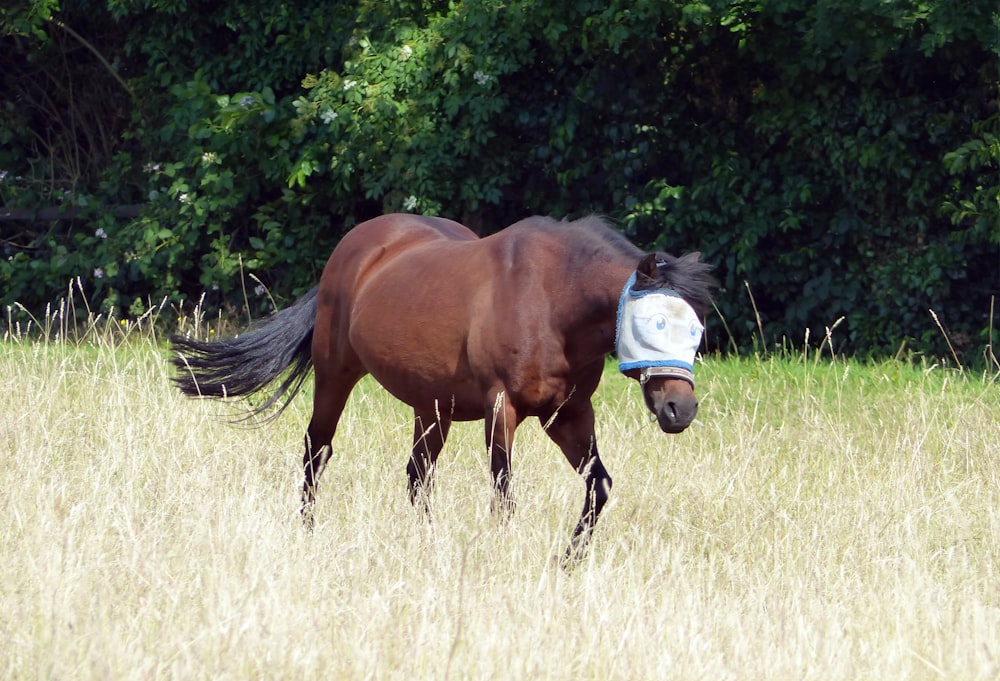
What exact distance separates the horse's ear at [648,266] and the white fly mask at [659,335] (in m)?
0.06

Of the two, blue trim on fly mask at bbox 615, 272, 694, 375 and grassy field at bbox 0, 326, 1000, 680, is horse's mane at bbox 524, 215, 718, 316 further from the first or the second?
grassy field at bbox 0, 326, 1000, 680

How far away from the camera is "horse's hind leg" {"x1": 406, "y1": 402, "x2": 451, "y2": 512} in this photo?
5391 millimetres

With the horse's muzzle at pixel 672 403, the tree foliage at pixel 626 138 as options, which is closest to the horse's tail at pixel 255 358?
the horse's muzzle at pixel 672 403

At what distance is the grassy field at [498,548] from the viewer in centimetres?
347

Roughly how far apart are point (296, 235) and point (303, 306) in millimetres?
5965

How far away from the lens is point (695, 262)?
14.8 feet

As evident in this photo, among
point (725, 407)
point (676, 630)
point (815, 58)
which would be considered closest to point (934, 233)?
point (815, 58)

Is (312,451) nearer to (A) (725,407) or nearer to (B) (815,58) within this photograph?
(A) (725,407)

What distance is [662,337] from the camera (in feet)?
13.9

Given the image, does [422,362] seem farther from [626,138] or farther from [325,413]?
[626,138]

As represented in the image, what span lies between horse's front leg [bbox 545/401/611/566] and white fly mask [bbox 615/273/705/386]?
624mm

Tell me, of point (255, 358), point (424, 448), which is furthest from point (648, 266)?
point (255, 358)

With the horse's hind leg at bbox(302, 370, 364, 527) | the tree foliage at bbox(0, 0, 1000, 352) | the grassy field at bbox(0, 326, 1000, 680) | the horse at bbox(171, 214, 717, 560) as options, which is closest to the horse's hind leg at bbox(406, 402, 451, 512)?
the horse at bbox(171, 214, 717, 560)

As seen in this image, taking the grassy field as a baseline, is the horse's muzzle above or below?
above
